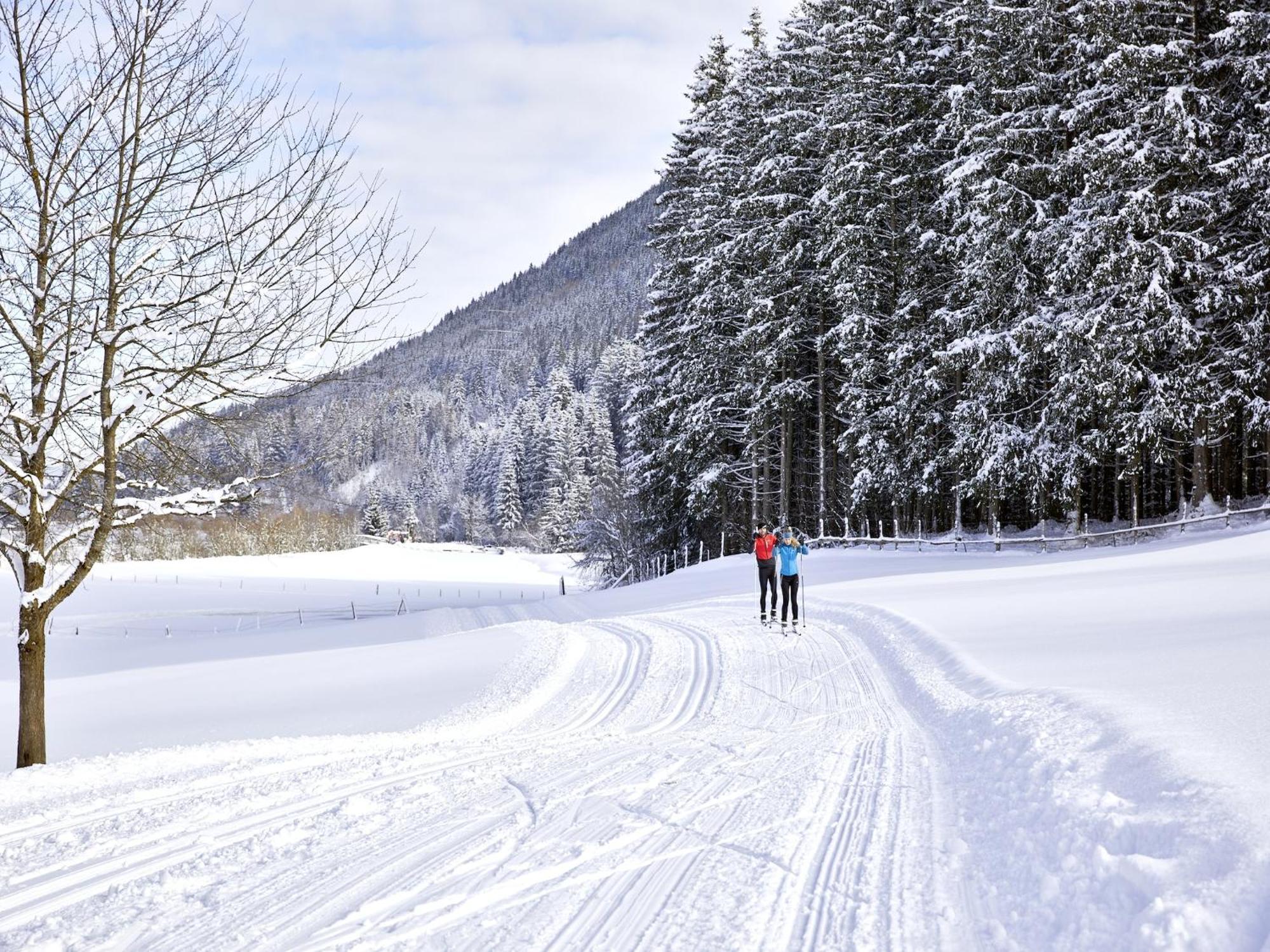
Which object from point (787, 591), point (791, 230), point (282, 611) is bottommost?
point (282, 611)

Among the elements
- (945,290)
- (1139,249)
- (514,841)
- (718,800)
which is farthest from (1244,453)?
(514,841)

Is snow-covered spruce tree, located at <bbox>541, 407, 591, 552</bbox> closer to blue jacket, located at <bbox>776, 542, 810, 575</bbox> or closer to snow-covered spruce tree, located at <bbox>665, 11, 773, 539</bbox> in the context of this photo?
snow-covered spruce tree, located at <bbox>665, 11, 773, 539</bbox>

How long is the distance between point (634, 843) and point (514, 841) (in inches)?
25.8

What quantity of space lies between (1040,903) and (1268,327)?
18.0 metres

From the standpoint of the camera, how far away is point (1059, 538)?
20828 mm

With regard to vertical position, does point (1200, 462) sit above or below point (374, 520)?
above

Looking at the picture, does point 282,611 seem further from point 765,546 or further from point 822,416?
point 765,546

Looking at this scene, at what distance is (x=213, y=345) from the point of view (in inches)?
302

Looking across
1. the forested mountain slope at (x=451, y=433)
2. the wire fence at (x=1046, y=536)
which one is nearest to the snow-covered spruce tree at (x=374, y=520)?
the forested mountain slope at (x=451, y=433)

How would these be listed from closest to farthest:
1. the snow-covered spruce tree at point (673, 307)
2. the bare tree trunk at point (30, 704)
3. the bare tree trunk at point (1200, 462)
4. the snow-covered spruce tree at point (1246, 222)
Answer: the bare tree trunk at point (30, 704) → the snow-covered spruce tree at point (1246, 222) → the bare tree trunk at point (1200, 462) → the snow-covered spruce tree at point (673, 307)

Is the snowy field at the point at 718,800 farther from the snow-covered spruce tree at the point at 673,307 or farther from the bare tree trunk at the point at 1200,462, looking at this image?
the snow-covered spruce tree at the point at 673,307

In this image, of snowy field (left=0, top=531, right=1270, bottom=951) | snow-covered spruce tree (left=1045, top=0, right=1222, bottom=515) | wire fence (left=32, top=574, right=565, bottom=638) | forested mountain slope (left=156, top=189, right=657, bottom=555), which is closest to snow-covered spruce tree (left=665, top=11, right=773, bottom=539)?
forested mountain slope (left=156, top=189, right=657, bottom=555)

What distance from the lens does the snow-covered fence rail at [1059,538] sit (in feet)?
60.3

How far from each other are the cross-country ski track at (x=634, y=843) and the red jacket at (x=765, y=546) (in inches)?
239
